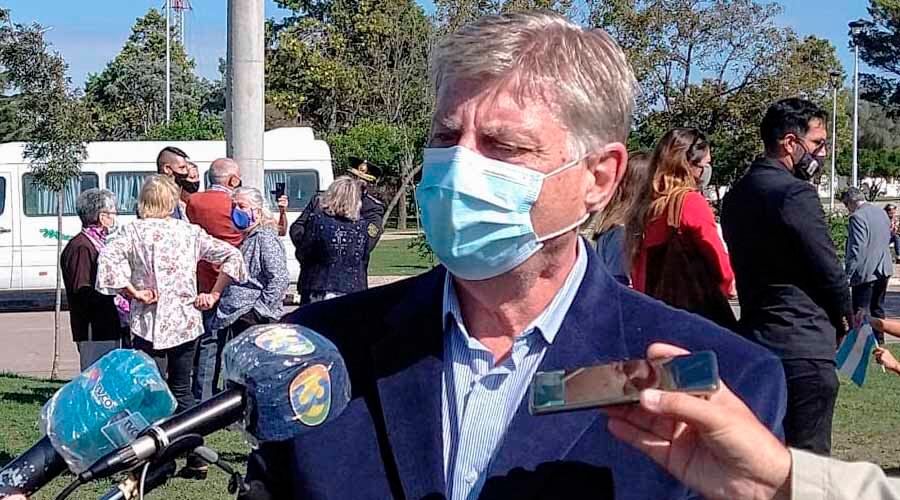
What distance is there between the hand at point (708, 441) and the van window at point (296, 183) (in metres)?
18.6

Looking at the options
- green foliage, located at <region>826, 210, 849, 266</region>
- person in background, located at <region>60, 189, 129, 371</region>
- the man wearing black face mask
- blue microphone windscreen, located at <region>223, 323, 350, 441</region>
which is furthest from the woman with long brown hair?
green foliage, located at <region>826, 210, 849, 266</region>

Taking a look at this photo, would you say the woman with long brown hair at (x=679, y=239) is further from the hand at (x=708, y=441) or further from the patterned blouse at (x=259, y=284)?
the hand at (x=708, y=441)

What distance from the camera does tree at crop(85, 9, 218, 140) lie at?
61.3 m

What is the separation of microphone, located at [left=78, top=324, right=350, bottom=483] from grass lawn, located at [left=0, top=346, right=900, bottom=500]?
15.9ft

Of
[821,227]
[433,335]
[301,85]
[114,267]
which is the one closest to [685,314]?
[433,335]

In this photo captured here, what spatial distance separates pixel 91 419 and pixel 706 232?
197 inches

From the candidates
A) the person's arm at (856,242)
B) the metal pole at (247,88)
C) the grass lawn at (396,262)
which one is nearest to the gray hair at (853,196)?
the person's arm at (856,242)

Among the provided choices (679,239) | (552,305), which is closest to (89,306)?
(679,239)

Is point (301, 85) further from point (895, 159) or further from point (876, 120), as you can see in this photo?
point (876, 120)

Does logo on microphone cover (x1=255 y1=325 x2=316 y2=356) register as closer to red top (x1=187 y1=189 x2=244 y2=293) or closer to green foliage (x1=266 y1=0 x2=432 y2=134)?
red top (x1=187 y1=189 x2=244 y2=293)

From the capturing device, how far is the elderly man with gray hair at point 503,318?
210 centimetres

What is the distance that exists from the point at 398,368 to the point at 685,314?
55cm

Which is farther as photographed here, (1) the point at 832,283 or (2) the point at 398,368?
(1) the point at 832,283

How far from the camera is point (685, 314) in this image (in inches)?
88.6
